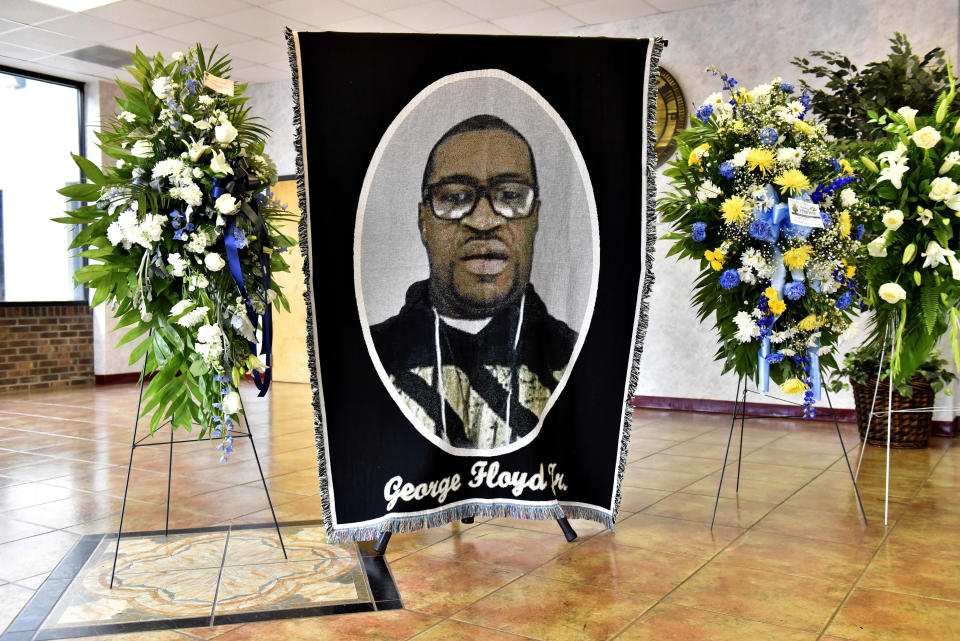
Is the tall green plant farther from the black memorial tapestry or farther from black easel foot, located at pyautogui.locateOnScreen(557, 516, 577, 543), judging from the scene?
black easel foot, located at pyautogui.locateOnScreen(557, 516, 577, 543)

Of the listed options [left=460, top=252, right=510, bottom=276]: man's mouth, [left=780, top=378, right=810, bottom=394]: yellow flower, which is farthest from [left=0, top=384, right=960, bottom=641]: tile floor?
[left=460, top=252, right=510, bottom=276]: man's mouth

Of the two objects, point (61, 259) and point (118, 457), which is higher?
point (61, 259)

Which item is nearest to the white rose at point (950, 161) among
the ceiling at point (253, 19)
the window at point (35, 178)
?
the ceiling at point (253, 19)

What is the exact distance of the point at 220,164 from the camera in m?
2.45

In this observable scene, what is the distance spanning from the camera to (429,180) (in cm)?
273

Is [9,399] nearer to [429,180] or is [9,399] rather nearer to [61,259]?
[61,259]

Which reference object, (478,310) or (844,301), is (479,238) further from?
(844,301)

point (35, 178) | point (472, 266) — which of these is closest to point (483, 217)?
point (472, 266)

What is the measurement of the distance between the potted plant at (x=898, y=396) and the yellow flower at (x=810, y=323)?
1.88m

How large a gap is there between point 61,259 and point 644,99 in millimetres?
7147

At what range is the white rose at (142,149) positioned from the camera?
246cm

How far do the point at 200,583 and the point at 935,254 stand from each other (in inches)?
112

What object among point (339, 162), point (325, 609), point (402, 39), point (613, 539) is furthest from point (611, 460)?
point (402, 39)

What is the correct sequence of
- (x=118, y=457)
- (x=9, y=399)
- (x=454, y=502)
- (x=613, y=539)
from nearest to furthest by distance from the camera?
(x=454, y=502) → (x=613, y=539) → (x=118, y=457) → (x=9, y=399)
